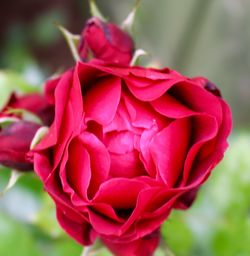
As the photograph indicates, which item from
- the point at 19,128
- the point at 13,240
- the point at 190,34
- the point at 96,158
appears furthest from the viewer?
the point at 190,34

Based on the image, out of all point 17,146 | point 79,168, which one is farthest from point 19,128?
point 79,168

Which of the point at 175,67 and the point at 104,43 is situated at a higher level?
the point at 104,43

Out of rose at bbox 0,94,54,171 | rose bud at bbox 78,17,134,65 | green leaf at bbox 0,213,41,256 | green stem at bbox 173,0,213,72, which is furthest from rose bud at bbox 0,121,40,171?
green stem at bbox 173,0,213,72

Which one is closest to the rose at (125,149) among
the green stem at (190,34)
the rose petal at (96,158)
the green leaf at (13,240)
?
the rose petal at (96,158)

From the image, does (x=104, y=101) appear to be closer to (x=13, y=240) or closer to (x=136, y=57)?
(x=136, y=57)

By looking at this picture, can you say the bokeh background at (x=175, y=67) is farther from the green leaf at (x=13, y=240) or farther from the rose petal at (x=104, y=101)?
the rose petal at (x=104, y=101)

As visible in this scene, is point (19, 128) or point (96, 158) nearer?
point (96, 158)

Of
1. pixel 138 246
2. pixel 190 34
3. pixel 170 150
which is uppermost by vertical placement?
pixel 170 150
